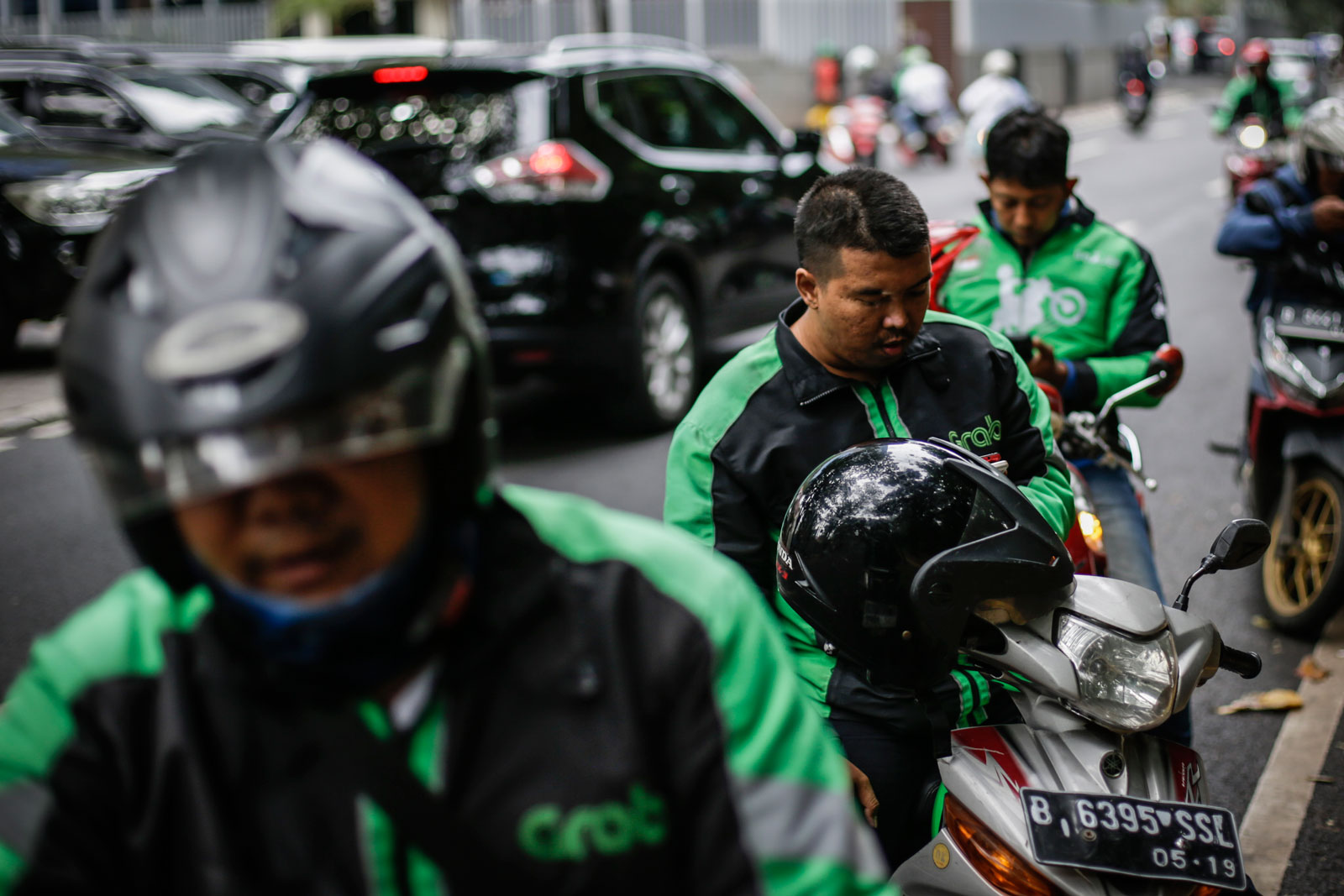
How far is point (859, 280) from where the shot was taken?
2.83 meters

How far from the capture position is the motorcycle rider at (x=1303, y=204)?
4.67 m

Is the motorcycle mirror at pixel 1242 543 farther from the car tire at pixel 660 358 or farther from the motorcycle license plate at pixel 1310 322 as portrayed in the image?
the car tire at pixel 660 358

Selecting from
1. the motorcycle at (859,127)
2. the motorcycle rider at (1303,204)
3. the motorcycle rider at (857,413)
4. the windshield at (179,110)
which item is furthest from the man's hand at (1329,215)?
the motorcycle at (859,127)

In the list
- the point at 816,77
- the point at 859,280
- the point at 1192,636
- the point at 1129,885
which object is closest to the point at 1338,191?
the point at 859,280

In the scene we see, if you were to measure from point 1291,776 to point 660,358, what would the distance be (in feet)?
14.5

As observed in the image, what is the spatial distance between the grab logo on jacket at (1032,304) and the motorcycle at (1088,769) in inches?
70.9

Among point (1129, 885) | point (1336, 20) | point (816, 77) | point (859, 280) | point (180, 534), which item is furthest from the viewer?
point (1336, 20)

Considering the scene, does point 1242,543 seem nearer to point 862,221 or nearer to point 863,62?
point 862,221

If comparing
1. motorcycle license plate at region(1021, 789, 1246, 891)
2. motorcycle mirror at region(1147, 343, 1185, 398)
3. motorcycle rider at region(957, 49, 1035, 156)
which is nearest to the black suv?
motorcycle mirror at region(1147, 343, 1185, 398)

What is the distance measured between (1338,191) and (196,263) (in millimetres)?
4444

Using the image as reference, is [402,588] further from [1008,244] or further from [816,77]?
[816,77]

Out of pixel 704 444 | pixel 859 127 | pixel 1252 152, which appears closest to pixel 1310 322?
pixel 704 444

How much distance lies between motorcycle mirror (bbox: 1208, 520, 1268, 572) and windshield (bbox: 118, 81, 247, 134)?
10.1 meters

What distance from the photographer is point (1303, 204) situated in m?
4.82
